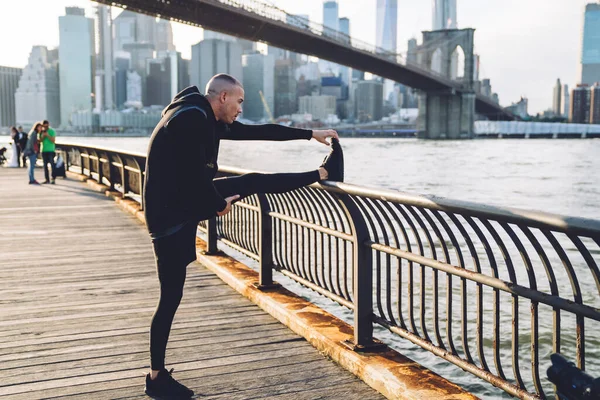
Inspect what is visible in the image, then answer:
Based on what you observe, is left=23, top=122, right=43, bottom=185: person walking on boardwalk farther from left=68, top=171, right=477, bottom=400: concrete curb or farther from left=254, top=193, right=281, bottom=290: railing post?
left=254, top=193, right=281, bottom=290: railing post

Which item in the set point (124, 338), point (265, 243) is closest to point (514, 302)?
point (124, 338)

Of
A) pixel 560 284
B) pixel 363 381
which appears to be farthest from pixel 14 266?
pixel 560 284

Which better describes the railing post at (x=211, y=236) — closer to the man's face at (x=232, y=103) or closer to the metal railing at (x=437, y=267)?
the metal railing at (x=437, y=267)

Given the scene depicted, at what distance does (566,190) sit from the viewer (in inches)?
1166

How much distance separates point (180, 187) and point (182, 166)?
0.34ft

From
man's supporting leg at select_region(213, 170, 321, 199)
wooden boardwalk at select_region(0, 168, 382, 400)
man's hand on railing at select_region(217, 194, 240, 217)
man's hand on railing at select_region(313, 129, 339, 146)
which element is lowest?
wooden boardwalk at select_region(0, 168, 382, 400)

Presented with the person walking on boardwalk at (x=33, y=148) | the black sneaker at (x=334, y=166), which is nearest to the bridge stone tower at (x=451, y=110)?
the person walking on boardwalk at (x=33, y=148)

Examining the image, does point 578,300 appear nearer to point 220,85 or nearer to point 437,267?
point 437,267

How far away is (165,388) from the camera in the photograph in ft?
10.5

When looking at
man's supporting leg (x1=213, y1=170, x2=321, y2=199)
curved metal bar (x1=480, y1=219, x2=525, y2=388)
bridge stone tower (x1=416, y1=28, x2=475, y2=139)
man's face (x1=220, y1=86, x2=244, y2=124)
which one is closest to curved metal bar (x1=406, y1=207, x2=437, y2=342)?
curved metal bar (x1=480, y1=219, x2=525, y2=388)

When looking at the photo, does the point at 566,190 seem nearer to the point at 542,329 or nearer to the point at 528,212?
the point at 542,329

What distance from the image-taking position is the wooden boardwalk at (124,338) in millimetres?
3314

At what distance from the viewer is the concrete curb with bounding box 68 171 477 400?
3082 mm

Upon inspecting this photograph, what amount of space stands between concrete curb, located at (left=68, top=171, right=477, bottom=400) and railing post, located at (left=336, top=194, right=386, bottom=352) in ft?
0.24
